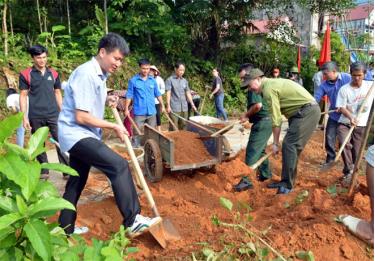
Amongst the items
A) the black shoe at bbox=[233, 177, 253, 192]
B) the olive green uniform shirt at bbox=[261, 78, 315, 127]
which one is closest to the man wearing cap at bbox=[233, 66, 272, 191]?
the black shoe at bbox=[233, 177, 253, 192]

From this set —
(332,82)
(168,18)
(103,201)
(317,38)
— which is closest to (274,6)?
(168,18)

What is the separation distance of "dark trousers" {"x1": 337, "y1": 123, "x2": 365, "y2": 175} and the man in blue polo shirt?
11.9 ft

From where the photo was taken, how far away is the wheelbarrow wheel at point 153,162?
5.54m

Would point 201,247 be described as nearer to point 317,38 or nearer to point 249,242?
point 249,242

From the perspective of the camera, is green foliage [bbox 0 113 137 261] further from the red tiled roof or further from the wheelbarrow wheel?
the red tiled roof

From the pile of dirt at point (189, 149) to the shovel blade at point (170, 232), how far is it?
74.7 inches

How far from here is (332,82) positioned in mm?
6465

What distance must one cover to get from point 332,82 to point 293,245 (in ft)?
13.8

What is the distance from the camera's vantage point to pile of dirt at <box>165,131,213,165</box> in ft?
18.2

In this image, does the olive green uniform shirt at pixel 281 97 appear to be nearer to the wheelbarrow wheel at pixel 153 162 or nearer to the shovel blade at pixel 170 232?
the wheelbarrow wheel at pixel 153 162

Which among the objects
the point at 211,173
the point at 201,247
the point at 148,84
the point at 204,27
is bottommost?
the point at 211,173

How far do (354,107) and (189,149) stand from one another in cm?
248

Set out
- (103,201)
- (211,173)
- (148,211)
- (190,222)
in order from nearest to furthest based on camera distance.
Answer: (190,222) < (148,211) < (103,201) < (211,173)

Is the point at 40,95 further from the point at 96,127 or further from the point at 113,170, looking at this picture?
the point at 113,170
